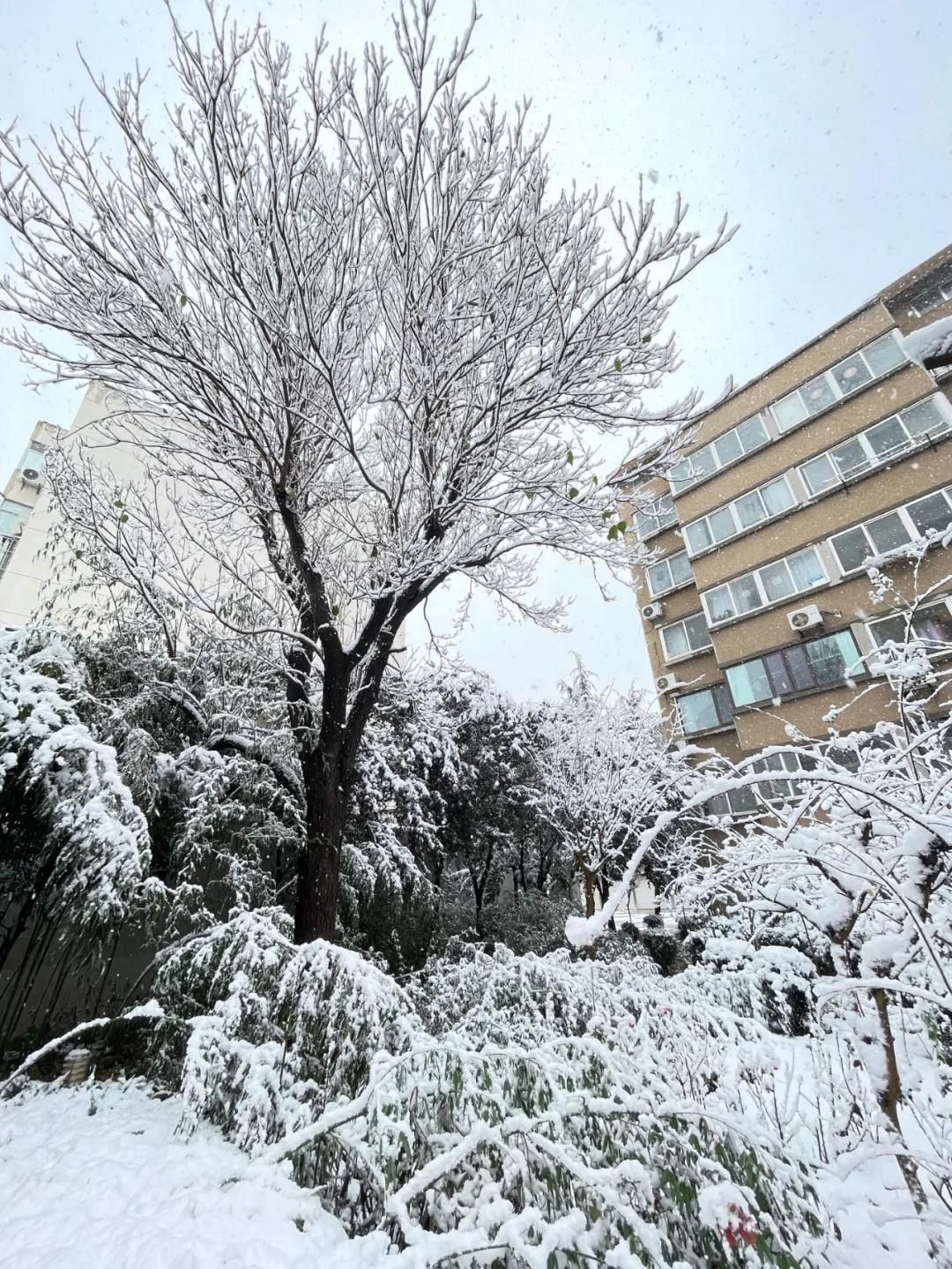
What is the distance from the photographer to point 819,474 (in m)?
13.4

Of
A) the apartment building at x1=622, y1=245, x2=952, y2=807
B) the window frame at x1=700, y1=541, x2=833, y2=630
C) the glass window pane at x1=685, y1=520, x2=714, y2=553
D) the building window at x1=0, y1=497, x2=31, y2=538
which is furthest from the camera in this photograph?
the glass window pane at x1=685, y1=520, x2=714, y2=553

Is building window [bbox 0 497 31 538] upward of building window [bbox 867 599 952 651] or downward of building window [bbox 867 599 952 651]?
upward

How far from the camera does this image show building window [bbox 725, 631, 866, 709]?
12094 mm

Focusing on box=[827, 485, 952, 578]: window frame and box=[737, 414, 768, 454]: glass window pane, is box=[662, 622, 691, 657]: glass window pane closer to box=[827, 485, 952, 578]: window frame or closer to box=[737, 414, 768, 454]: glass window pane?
box=[827, 485, 952, 578]: window frame

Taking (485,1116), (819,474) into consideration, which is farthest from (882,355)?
(485,1116)

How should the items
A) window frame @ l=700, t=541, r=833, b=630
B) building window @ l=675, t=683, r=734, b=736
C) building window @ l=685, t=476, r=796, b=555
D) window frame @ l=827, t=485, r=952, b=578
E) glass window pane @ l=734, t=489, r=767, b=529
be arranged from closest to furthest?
window frame @ l=827, t=485, r=952, b=578
window frame @ l=700, t=541, r=833, b=630
building window @ l=685, t=476, r=796, b=555
glass window pane @ l=734, t=489, r=767, b=529
building window @ l=675, t=683, r=734, b=736

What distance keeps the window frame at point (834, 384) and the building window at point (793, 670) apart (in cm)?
597

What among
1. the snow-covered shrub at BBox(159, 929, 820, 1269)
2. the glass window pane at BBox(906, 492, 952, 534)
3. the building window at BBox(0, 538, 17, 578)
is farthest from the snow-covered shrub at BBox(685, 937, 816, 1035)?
the building window at BBox(0, 538, 17, 578)

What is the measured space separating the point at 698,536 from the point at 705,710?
17.0 feet

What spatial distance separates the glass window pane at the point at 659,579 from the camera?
17188 millimetres

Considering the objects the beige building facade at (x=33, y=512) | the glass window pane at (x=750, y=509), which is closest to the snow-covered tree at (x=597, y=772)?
the glass window pane at (x=750, y=509)

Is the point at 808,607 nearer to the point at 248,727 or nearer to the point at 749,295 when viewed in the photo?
the point at 749,295

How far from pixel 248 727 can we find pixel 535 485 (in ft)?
13.8

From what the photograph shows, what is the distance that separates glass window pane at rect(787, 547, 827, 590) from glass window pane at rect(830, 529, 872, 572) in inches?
17.8
